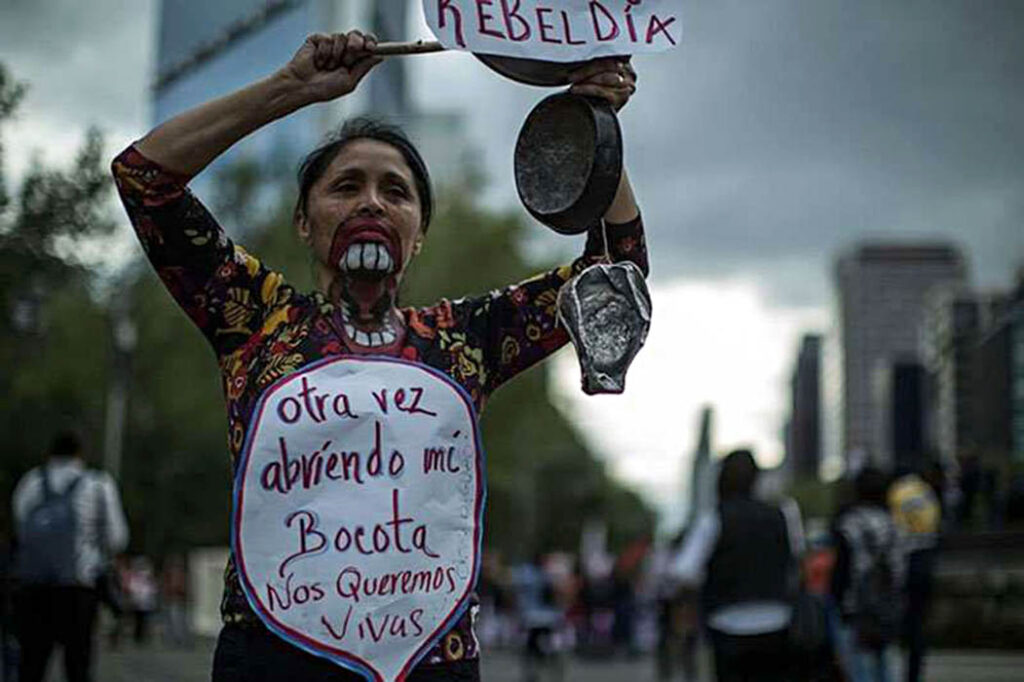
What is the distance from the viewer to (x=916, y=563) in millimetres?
10430

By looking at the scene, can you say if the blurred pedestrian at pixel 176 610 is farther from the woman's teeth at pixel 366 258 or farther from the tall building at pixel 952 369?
the woman's teeth at pixel 366 258

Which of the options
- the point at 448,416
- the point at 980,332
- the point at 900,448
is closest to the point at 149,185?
the point at 448,416

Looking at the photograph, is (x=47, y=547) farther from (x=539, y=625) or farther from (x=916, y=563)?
(x=539, y=625)

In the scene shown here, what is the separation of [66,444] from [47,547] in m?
0.54

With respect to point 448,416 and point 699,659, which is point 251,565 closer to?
point 448,416

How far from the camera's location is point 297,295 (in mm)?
3098

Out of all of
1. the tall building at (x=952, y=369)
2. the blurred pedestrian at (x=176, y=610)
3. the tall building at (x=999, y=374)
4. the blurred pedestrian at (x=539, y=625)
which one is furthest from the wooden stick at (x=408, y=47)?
the tall building at (x=999, y=374)

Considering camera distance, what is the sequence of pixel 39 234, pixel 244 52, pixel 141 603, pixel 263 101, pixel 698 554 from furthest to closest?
1. pixel 244 52
2. pixel 141 603
3. pixel 39 234
4. pixel 698 554
5. pixel 263 101

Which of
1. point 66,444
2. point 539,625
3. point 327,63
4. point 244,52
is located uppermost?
point 244,52

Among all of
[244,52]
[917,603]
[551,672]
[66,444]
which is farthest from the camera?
[244,52]

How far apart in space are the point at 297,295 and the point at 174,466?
1711 inches

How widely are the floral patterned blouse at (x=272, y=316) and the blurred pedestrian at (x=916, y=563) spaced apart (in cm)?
770

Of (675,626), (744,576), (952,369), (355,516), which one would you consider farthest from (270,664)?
(952,369)

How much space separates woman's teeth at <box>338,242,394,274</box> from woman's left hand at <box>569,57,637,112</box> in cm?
48
